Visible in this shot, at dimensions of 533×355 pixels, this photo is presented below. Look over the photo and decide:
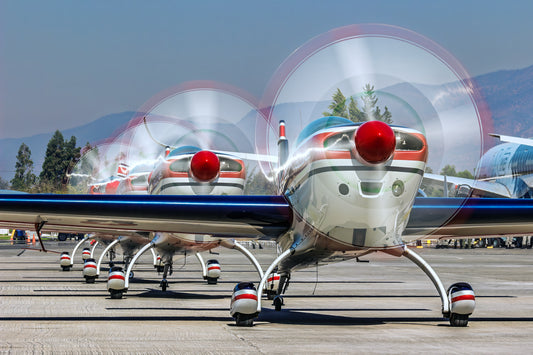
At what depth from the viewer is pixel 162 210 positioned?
38.0 ft

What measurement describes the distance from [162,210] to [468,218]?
4.90 metres

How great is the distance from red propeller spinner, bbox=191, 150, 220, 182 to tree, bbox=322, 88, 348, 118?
16.9 ft

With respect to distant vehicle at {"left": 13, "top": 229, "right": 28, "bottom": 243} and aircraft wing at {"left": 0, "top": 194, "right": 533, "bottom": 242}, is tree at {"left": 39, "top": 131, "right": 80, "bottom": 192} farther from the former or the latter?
aircraft wing at {"left": 0, "top": 194, "right": 533, "bottom": 242}

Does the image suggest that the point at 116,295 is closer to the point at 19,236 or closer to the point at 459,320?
the point at 459,320

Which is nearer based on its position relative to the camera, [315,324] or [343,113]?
[343,113]

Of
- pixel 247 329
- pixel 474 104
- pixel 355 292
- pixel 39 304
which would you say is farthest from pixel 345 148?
pixel 355 292

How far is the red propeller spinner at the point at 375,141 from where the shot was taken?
8438 mm

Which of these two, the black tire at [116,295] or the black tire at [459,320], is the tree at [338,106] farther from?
the black tire at [116,295]

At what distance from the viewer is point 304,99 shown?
9961 millimetres

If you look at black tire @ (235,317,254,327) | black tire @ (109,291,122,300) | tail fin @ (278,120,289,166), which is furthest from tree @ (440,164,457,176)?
black tire @ (109,291,122,300)

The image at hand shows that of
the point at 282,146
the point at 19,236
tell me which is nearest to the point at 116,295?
the point at 282,146

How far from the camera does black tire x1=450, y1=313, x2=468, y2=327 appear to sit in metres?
10.4

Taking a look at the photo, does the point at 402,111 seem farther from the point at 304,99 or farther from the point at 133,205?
the point at 133,205

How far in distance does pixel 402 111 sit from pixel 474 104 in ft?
3.66
